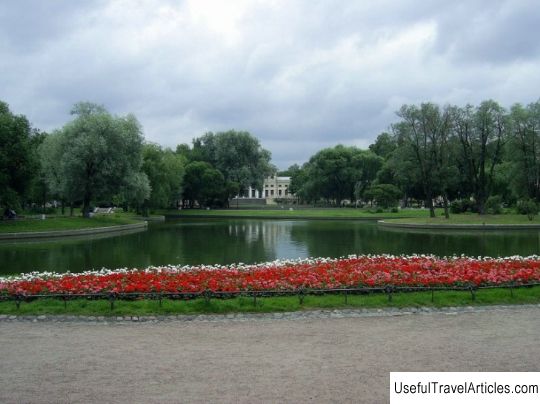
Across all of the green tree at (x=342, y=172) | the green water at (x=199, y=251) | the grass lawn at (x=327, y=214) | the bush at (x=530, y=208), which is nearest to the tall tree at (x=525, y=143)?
the bush at (x=530, y=208)

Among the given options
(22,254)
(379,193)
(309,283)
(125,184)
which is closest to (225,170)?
(379,193)

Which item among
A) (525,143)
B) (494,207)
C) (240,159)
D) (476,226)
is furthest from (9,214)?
(240,159)

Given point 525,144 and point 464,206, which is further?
point 464,206

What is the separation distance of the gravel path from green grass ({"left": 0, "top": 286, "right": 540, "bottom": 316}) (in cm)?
46

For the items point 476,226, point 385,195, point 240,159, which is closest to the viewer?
point 476,226

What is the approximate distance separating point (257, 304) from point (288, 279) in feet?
5.96

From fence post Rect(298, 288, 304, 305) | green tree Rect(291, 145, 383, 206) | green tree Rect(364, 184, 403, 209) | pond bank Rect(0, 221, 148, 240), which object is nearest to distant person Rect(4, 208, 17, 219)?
pond bank Rect(0, 221, 148, 240)

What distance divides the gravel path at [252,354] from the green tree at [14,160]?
33200 millimetres

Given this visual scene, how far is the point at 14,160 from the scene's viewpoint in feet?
131

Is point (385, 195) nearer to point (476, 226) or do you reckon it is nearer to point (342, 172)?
point (342, 172)

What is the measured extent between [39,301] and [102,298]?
1398 mm

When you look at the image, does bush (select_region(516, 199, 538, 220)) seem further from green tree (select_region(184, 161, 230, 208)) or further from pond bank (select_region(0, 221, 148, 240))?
green tree (select_region(184, 161, 230, 208))

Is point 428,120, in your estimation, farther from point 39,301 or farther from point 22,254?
point 39,301

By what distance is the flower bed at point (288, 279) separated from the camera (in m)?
12.0
